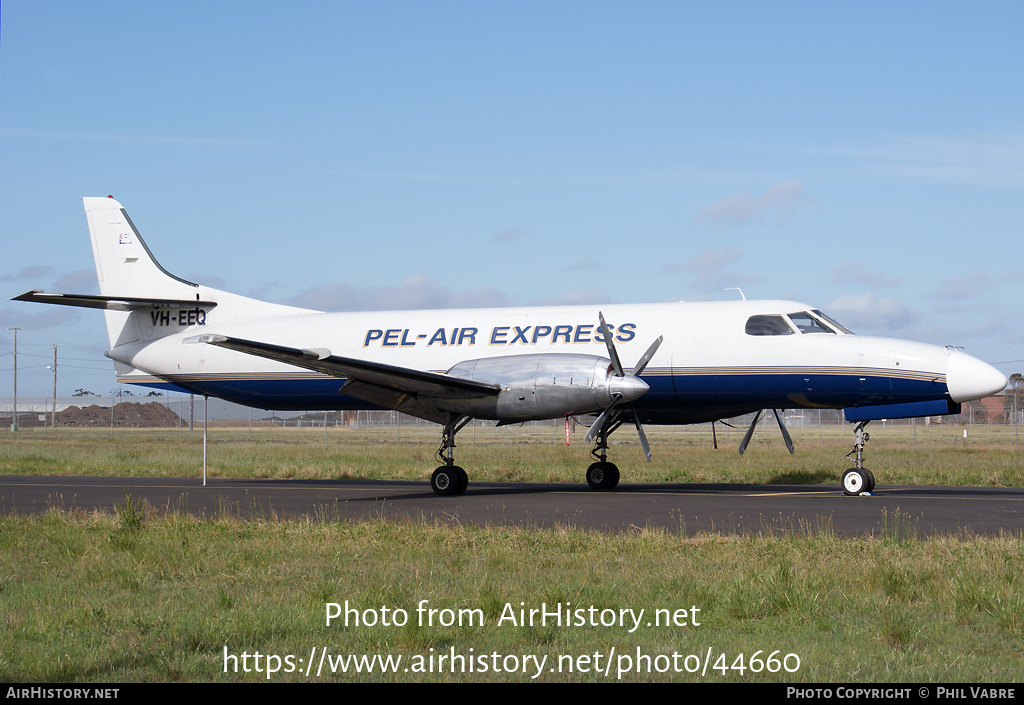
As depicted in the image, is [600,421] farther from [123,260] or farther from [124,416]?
[124,416]

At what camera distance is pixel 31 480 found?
26.1 metres

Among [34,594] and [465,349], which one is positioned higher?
[465,349]

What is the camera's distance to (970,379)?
18.5 metres

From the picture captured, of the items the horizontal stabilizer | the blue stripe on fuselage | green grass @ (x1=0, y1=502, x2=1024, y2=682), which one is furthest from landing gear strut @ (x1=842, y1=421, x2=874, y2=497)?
the horizontal stabilizer

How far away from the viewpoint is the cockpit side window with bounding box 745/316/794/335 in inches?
805

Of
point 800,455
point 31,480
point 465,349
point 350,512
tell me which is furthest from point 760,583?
point 800,455

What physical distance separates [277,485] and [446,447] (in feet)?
19.9

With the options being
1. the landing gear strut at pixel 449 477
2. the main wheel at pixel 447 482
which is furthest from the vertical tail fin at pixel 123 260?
the main wheel at pixel 447 482

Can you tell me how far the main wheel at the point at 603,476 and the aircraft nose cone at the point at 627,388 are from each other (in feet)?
13.2

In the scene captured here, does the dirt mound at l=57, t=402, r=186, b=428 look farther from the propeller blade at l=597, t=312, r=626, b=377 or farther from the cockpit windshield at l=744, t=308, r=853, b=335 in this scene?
the cockpit windshield at l=744, t=308, r=853, b=335

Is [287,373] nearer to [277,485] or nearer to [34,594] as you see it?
[277,485]

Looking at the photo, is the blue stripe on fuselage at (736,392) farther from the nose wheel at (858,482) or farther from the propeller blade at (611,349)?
the propeller blade at (611,349)

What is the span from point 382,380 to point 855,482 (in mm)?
9547

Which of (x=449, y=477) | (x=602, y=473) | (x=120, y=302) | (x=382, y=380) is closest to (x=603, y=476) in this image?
(x=602, y=473)
